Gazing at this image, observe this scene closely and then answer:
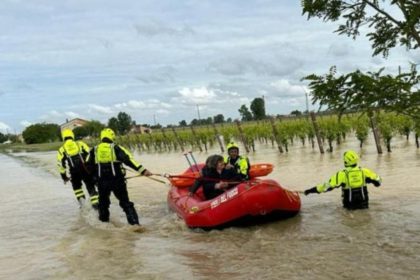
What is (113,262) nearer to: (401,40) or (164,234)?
(164,234)

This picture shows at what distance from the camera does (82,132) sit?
7925cm

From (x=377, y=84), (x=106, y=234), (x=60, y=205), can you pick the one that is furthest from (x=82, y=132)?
(x=377, y=84)

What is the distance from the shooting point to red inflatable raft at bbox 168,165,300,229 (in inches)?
333

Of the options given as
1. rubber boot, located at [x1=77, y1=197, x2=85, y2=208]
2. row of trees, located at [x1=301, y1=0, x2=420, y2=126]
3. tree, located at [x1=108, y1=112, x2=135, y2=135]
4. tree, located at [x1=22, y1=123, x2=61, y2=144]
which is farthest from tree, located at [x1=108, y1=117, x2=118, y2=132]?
row of trees, located at [x1=301, y1=0, x2=420, y2=126]

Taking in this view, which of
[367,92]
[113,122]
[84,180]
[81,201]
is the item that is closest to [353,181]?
[367,92]

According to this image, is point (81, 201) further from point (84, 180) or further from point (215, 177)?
point (215, 177)

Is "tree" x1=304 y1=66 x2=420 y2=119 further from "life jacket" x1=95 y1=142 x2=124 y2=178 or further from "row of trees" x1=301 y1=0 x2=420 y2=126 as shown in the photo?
"life jacket" x1=95 y1=142 x2=124 y2=178

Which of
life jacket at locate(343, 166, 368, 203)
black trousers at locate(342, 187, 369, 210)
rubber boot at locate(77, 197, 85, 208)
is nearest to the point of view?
life jacket at locate(343, 166, 368, 203)

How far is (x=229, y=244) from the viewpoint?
7.85 meters

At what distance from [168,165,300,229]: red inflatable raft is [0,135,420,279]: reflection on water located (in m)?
0.17

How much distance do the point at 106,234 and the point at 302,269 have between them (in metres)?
4.25

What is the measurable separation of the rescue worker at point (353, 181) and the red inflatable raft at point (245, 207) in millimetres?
817

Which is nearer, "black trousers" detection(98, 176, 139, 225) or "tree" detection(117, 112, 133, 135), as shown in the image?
"black trousers" detection(98, 176, 139, 225)

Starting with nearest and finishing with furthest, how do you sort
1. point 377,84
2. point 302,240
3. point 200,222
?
point 377,84
point 302,240
point 200,222
